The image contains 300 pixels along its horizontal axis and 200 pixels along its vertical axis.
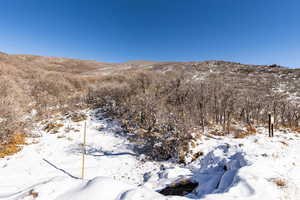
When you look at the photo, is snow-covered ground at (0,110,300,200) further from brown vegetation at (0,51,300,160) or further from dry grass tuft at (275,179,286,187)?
brown vegetation at (0,51,300,160)

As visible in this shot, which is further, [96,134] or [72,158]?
[96,134]

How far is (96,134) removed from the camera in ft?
32.0

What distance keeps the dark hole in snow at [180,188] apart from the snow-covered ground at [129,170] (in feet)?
0.88

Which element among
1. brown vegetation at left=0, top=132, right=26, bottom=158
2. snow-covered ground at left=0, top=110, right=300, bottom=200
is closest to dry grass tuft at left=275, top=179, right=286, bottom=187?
snow-covered ground at left=0, top=110, right=300, bottom=200

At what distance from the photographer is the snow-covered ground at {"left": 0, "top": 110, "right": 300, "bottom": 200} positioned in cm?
290

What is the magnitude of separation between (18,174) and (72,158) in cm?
195

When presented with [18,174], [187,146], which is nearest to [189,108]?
[187,146]

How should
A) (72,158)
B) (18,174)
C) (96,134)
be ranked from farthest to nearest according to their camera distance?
(96,134) < (72,158) < (18,174)

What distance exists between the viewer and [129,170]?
589 cm

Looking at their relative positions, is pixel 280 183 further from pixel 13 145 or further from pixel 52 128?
pixel 52 128

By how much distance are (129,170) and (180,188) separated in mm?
2576

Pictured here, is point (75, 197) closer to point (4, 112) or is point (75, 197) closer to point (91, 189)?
point (91, 189)

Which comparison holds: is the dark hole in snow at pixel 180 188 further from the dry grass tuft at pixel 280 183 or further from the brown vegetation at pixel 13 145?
the brown vegetation at pixel 13 145

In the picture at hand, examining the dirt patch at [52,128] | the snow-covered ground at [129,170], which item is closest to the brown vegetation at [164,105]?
the snow-covered ground at [129,170]
